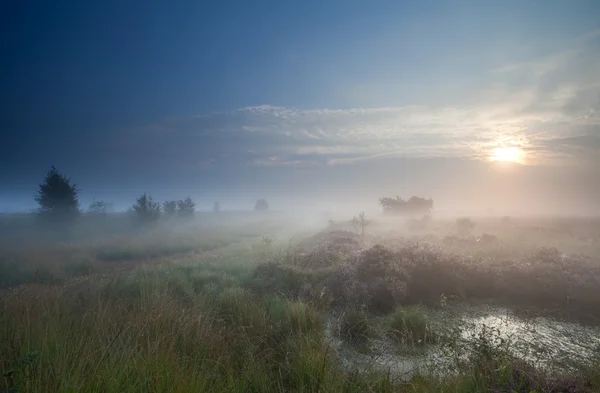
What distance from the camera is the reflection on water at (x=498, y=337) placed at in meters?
5.32

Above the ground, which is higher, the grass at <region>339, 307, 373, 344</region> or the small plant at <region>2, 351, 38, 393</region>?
the small plant at <region>2, 351, 38, 393</region>

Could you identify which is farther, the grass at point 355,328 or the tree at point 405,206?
the tree at point 405,206

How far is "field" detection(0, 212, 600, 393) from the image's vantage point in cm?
379

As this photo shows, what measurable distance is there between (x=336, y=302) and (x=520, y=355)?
5.32 meters

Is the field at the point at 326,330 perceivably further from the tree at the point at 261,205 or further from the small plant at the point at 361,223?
the tree at the point at 261,205

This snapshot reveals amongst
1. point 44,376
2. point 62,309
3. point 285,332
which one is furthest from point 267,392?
point 62,309

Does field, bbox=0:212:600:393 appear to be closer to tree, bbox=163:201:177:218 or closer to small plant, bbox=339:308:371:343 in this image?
small plant, bbox=339:308:371:343

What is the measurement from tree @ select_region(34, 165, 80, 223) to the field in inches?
1017

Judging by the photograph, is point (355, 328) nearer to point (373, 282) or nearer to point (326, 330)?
point (326, 330)

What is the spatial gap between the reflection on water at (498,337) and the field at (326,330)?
5cm

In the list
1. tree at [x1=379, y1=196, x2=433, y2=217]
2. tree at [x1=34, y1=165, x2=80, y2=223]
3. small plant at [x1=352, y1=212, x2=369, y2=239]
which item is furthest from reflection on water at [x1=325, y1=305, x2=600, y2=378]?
tree at [x1=379, y1=196, x2=433, y2=217]

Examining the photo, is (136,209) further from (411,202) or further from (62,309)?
(411,202)

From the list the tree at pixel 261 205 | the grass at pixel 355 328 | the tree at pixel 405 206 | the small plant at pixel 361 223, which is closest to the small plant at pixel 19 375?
the grass at pixel 355 328

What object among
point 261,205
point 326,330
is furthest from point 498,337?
point 261,205
